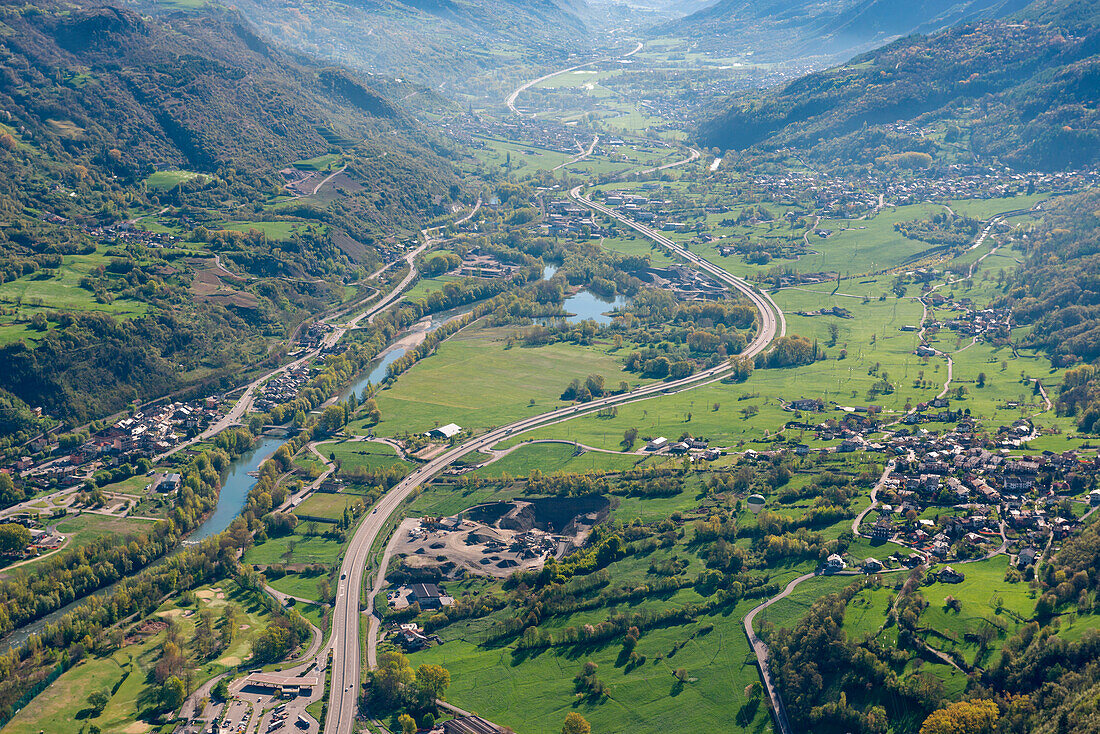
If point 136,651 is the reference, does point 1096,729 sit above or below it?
above

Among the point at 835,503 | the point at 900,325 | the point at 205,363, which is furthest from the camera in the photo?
the point at 900,325

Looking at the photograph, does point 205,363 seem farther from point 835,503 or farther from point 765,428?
point 835,503

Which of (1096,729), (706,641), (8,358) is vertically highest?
(8,358)

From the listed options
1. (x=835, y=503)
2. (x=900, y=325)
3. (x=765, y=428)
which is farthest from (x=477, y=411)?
(x=900, y=325)

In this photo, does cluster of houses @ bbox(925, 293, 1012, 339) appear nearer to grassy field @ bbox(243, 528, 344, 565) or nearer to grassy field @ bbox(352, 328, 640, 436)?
grassy field @ bbox(352, 328, 640, 436)

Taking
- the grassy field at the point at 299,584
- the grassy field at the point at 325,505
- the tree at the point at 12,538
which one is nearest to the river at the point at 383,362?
the grassy field at the point at 325,505

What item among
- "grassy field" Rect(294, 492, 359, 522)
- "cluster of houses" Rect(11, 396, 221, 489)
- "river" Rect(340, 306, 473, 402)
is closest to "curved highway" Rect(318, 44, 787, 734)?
"grassy field" Rect(294, 492, 359, 522)

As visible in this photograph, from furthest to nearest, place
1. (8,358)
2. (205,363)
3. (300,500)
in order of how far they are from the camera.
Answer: (205,363) < (8,358) < (300,500)
